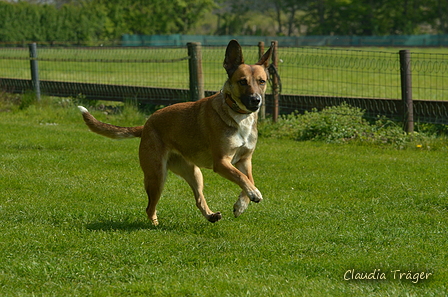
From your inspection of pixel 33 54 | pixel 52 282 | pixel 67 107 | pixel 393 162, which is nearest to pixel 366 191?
pixel 393 162

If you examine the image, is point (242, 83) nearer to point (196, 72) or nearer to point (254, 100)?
point (254, 100)

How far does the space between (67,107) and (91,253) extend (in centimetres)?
990

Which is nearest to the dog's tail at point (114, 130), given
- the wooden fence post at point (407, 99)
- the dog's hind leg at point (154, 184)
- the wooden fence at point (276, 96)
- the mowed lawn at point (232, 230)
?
the dog's hind leg at point (154, 184)

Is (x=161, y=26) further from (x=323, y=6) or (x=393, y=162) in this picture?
(x=393, y=162)

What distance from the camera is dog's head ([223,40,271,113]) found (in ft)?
17.9

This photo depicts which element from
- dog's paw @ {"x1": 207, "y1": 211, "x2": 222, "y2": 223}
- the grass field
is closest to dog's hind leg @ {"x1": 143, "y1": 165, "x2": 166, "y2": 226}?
dog's paw @ {"x1": 207, "y1": 211, "x2": 222, "y2": 223}

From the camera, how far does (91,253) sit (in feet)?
16.5

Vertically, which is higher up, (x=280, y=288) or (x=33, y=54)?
(x=33, y=54)

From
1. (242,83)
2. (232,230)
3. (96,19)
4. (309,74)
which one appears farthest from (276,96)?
(96,19)

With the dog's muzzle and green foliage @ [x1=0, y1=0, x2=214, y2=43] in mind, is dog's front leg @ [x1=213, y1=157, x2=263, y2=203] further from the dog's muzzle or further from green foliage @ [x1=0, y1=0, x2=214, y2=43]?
green foliage @ [x1=0, y1=0, x2=214, y2=43]

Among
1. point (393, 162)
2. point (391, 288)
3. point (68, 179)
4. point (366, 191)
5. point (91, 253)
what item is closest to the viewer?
point (391, 288)

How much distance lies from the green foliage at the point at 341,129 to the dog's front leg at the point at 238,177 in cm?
546

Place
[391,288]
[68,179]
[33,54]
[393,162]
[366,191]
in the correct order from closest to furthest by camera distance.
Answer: [391,288] < [366,191] < [68,179] < [393,162] < [33,54]

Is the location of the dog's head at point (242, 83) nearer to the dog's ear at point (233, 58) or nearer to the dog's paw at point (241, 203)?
the dog's ear at point (233, 58)
